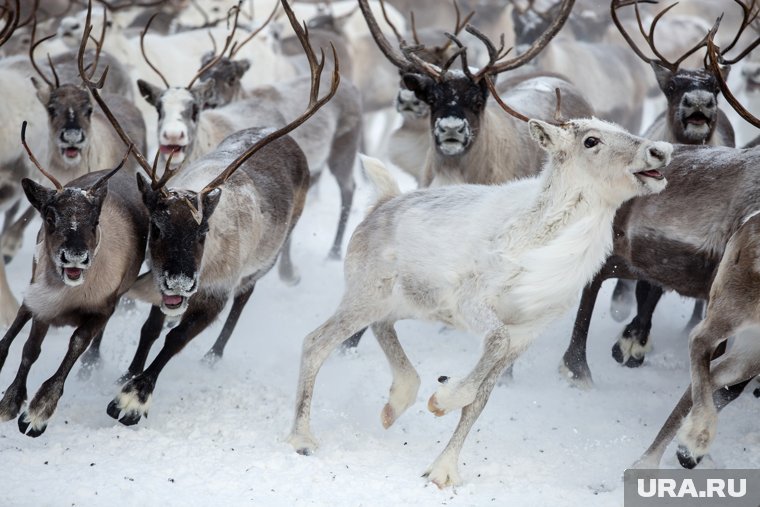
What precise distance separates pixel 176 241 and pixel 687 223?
96.0 inches

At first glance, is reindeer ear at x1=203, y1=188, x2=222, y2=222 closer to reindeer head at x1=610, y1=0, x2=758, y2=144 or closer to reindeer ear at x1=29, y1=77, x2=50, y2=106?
reindeer ear at x1=29, y1=77, x2=50, y2=106

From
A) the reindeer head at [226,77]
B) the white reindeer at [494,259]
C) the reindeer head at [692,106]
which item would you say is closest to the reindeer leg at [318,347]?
the white reindeer at [494,259]

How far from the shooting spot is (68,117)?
6484mm

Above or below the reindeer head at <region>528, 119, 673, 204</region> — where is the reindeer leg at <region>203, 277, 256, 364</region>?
below

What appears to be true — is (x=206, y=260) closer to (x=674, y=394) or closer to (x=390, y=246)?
(x=390, y=246)

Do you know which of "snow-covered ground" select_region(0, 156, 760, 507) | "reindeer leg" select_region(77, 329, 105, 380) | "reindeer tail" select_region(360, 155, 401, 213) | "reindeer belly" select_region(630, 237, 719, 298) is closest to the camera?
"snow-covered ground" select_region(0, 156, 760, 507)

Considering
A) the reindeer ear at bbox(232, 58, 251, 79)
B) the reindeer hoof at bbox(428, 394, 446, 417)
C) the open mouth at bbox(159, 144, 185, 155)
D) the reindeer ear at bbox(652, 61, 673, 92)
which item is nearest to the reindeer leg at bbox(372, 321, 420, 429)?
the reindeer hoof at bbox(428, 394, 446, 417)

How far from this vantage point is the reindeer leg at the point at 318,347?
488 cm

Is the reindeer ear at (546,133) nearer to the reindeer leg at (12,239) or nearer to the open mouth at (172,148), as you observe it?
the open mouth at (172,148)

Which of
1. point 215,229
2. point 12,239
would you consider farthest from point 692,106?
point 12,239

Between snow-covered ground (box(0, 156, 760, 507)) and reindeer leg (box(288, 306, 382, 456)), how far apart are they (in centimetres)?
15

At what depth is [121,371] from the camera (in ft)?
19.4

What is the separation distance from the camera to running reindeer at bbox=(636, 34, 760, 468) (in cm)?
446

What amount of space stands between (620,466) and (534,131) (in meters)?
1.58
